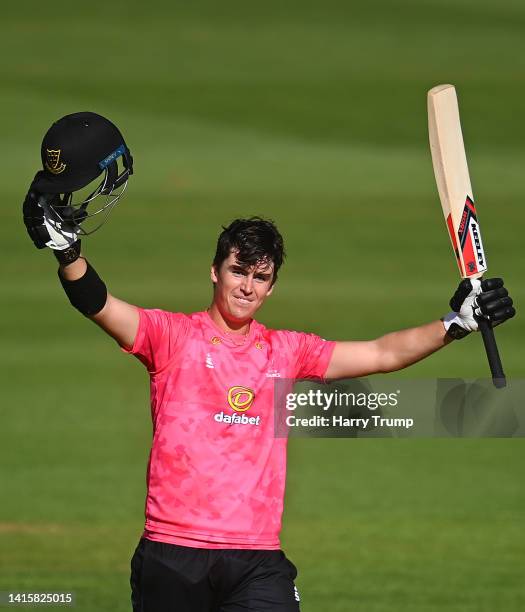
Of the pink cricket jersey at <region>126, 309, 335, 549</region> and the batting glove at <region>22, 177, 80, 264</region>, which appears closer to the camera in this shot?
the batting glove at <region>22, 177, 80, 264</region>

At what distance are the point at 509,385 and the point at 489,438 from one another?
0.54 meters

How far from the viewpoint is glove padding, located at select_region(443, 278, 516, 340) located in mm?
5230

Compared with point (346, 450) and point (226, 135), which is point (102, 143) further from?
point (226, 135)

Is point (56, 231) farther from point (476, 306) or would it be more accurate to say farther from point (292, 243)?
point (292, 243)

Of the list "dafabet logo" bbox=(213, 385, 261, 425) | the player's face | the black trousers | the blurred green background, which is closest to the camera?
the black trousers

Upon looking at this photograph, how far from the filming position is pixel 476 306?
207 inches

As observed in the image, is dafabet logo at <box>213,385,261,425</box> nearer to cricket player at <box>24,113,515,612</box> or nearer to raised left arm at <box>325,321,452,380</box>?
cricket player at <box>24,113,515,612</box>

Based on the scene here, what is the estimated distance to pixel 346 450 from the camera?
10094mm

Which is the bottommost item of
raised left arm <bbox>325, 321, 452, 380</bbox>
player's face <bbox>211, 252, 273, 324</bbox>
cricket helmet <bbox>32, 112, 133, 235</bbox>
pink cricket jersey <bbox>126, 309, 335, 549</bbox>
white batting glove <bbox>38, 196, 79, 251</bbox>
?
pink cricket jersey <bbox>126, 309, 335, 549</bbox>

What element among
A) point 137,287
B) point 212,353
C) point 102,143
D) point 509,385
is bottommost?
point 212,353

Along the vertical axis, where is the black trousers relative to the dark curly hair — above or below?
below

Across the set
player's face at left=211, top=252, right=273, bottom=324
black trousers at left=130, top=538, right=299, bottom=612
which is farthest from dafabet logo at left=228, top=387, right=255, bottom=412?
black trousers at left=130, top=538, right=299, bottom=612

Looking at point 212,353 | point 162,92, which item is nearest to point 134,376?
point 162,92

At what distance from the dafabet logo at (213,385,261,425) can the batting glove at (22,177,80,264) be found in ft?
2.58
